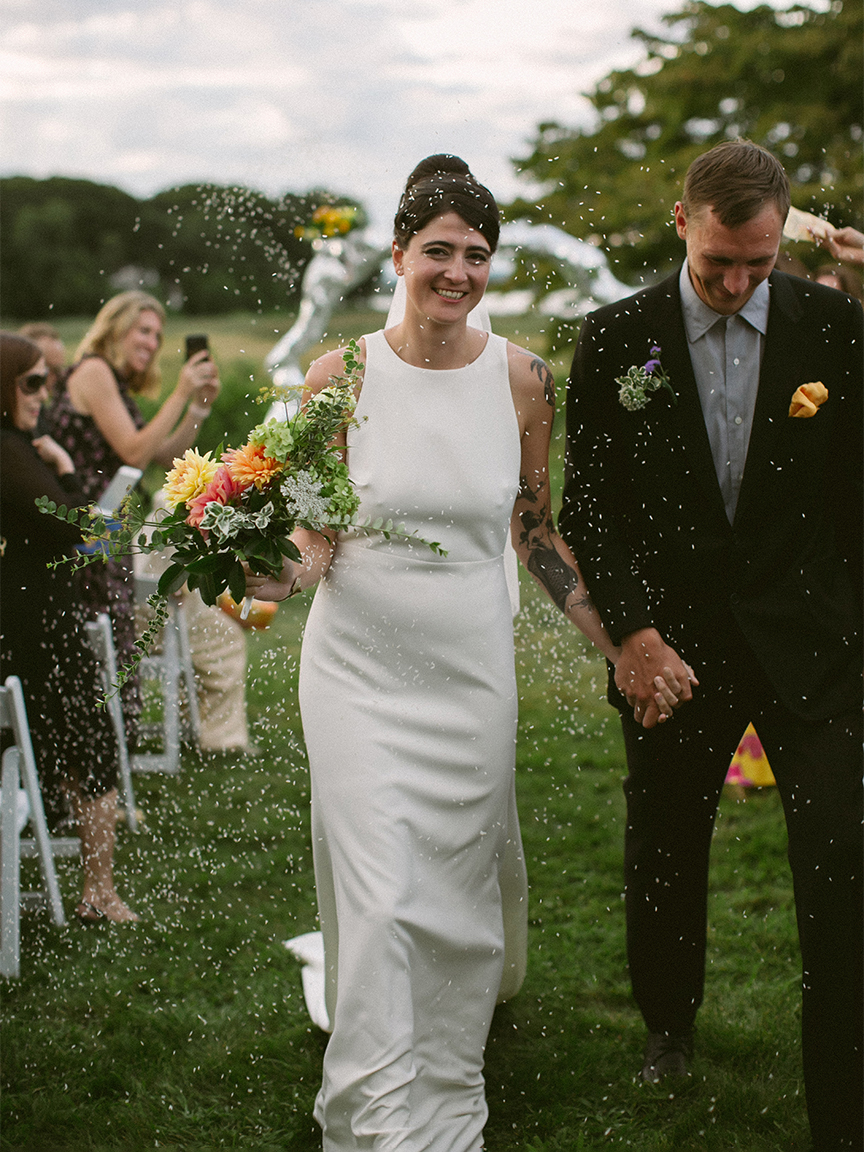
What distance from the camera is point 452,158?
3285mm

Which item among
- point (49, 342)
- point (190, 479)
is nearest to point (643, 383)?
point (190, 479)

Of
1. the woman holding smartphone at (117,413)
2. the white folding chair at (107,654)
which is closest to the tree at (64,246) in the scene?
the woman holding smartphone at (117,413)

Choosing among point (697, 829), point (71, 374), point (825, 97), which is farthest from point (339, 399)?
point (825, 97)

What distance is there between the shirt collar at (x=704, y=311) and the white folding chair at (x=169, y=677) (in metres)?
4.09

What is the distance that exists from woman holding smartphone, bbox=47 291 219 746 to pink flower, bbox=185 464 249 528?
9.42ft

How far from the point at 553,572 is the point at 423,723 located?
2.21 feet

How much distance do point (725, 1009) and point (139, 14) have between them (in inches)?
520

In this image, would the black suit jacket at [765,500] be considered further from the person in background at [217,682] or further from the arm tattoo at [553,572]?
the person in background at [217,682]

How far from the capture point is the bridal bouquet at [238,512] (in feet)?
9.13

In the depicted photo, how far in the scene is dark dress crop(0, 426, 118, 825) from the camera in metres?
4.50

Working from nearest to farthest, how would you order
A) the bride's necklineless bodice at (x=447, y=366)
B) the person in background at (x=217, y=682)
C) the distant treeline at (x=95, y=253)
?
the bride's necklineless bodice at (x=447, y=366)
the person in background at (x=217, y=682)
the distant treeline at (x=95, y=253)

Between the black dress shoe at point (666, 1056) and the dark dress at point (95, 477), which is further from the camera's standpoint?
the dark dress at point (95, 477)

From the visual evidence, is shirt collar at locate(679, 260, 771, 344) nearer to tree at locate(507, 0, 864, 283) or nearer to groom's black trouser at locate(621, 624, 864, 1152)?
groom's black trouser at locate(621, 624, 864, 1152)

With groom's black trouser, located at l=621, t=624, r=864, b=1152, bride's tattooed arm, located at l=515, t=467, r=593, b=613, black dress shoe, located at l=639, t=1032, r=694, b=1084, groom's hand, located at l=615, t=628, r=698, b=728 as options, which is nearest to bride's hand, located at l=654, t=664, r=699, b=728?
groom's hand, located at l=615, t=628, r=698, b=728
